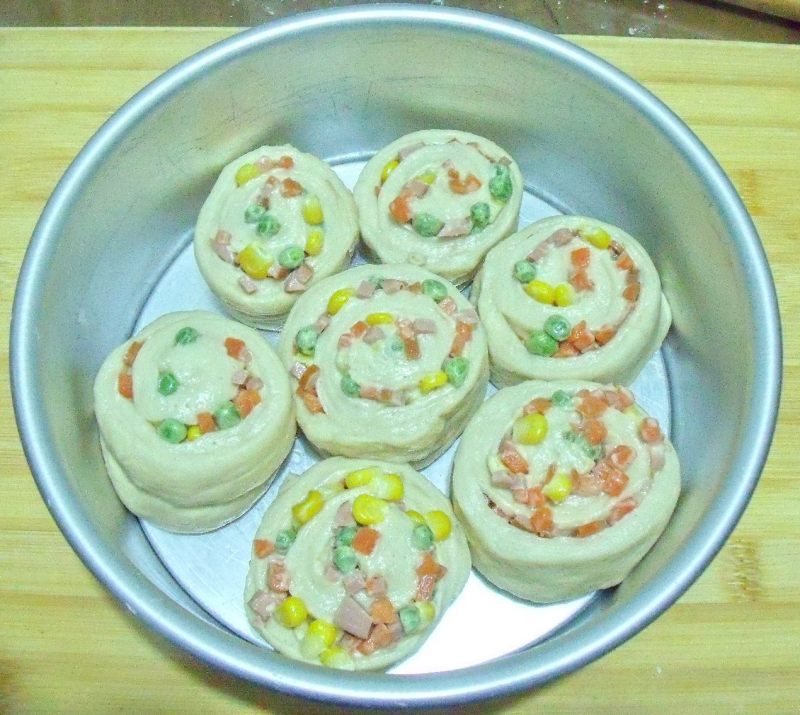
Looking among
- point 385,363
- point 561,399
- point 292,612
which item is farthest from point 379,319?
point 292,612

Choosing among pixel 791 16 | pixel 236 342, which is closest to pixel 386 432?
pixel 236 342

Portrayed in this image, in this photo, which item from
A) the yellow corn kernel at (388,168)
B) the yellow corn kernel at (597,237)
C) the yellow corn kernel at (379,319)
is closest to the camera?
the yellow corn kernel at (379,319)

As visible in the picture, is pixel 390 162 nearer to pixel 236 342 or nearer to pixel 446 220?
pixel 446 220

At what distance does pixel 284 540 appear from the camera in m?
1.68

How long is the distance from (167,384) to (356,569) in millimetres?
549

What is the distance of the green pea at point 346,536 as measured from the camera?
1616mm

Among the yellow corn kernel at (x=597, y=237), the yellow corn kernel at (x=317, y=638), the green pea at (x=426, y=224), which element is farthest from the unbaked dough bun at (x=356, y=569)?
the yellow corn kernel at (x=597, y=237)

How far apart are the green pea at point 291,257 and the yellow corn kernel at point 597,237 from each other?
67 cm

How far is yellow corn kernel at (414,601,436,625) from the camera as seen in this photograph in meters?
1.58

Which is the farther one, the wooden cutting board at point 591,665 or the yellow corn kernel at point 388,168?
the yellow corn kernel at point 388,168

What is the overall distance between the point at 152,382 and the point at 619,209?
127 cm

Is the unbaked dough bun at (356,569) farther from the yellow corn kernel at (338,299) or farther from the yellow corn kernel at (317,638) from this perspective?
the yellow corn kernel at (338,299)

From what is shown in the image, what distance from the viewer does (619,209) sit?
84.3 inches

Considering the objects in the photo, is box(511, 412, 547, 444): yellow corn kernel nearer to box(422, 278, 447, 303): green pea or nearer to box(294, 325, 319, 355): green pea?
box(422, 278, 447, 303): green pea
